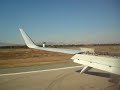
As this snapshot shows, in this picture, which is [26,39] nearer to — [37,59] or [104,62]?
[37,59]

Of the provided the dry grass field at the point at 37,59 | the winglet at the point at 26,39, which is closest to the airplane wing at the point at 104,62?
the dry grass field at the point at 37,59

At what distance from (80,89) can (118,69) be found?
452cm

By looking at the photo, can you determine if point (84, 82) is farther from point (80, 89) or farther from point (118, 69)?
point (118, 69)

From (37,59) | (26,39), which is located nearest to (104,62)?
(26,39)

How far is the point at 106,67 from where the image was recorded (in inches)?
342

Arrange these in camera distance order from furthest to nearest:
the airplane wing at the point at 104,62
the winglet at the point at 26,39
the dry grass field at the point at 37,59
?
the winglet at the point at 26,39, the dry grass field at the point at 37,59, the airplane wing at the point at 104,62

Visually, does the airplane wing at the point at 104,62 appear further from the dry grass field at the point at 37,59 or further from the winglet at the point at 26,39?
the winglet at the point at 26,39

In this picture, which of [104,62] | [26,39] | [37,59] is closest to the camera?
[104,62]

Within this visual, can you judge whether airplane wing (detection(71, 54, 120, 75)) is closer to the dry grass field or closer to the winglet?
the dry grass field

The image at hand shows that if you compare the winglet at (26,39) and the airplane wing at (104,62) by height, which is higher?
the winglet at (26,39)

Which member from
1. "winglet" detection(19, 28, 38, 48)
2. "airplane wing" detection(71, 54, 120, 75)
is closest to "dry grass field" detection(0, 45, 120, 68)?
"airplane wing" detection(71, 54, 120, 75)

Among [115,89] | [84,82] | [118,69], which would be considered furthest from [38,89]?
[118,69]

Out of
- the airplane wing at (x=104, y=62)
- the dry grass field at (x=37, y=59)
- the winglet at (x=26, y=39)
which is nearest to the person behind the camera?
the airplane wing at (x=104, y=62)

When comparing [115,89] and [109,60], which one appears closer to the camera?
[109,60]
